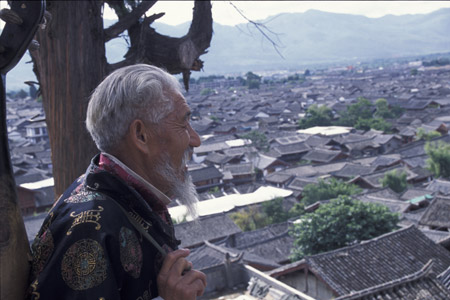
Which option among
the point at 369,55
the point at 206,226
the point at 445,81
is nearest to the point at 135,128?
the point at 206,226

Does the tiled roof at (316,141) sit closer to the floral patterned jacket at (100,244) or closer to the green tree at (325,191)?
the green tree at (325,191)

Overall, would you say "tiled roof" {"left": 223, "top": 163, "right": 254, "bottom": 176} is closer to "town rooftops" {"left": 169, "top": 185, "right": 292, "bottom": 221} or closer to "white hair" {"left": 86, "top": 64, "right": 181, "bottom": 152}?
"town rooftops" {"left": 169, "top": 185, "right": 292, "bottom": 221}

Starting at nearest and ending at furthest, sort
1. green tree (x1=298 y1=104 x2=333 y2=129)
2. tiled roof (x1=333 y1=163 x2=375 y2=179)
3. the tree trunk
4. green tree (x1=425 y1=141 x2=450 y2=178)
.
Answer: the tree trunk → green tree (x1=425 y1=141 x2=450 y2=178) → tiled roof (x1=333 y1=163 x2=375 y2=179) → green tree (x1=298 y1=104 x2=333 y2=129)

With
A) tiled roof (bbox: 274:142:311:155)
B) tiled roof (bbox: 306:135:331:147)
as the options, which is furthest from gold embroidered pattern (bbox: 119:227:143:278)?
tiled roof (bbox: 306:135:331:147)

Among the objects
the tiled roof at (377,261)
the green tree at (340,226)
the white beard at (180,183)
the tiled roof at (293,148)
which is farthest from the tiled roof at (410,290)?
the tiled roof at (293,148)

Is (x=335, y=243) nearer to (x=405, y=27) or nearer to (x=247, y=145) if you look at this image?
(x=247, y=145)

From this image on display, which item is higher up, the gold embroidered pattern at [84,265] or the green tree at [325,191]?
the gold embroidered pattern at [84,265]

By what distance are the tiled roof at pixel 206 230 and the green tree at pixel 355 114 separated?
1860 cm

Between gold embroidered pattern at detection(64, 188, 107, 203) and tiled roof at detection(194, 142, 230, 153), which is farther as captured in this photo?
tiled roof at detection(194, 142, 230, 153)

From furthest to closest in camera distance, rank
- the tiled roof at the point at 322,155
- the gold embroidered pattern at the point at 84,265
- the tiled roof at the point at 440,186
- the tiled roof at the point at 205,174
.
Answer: the tiled roof at the point at 322,155
the tiled roof at the point at 205,174
the tiled roof at the point at 440,186
the gold embroidered pattern at the point at 84,265

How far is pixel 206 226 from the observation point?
1202 centimetres

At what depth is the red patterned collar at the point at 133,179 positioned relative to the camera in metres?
1.00

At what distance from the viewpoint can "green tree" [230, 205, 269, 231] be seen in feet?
44.1

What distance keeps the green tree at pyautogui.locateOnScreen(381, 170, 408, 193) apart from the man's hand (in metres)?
15.9
